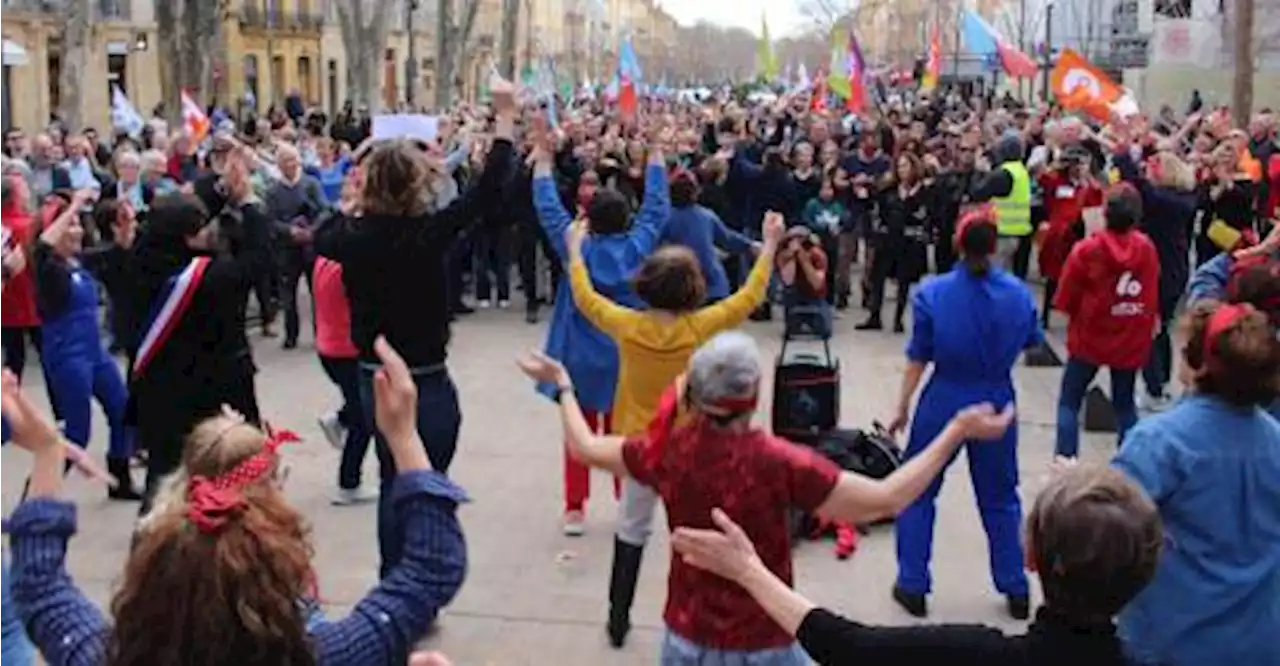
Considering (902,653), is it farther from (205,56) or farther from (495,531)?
(205,56)

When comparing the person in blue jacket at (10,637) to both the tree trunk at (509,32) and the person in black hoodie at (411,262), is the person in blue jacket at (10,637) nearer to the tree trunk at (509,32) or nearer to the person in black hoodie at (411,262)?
the person in black hoodie at (411,262)

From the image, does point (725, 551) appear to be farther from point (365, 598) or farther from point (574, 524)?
point (574, 524)

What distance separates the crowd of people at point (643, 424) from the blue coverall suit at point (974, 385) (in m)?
0.01

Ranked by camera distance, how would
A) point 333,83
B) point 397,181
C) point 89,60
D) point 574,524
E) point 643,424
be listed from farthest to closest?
point 333,83 → point 89,60 → point 574,524 → point 643,424 → point 397,181

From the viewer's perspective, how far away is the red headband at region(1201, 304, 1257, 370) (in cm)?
412

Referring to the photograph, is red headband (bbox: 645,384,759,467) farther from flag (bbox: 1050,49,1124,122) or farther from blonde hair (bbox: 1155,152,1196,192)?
flag (bbox: 1050,49,1124,122)

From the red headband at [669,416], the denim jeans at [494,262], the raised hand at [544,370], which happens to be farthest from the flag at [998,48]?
the raised hand at [544,370]

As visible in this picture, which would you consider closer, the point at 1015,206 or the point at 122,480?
the point at 122,480

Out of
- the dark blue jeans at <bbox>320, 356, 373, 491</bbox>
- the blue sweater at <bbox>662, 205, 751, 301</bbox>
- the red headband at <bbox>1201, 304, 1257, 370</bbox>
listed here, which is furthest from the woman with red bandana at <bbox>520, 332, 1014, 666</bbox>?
the blue sweater at <bbox>662, 205, 751, 301</bbox>

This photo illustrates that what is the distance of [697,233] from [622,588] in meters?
5.18

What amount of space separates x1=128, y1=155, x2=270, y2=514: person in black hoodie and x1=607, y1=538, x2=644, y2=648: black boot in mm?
1641

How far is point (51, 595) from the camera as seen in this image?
2.75m

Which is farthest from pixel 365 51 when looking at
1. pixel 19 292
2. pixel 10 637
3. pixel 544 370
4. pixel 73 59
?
pixel 10 637

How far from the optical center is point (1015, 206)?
1448 cm
